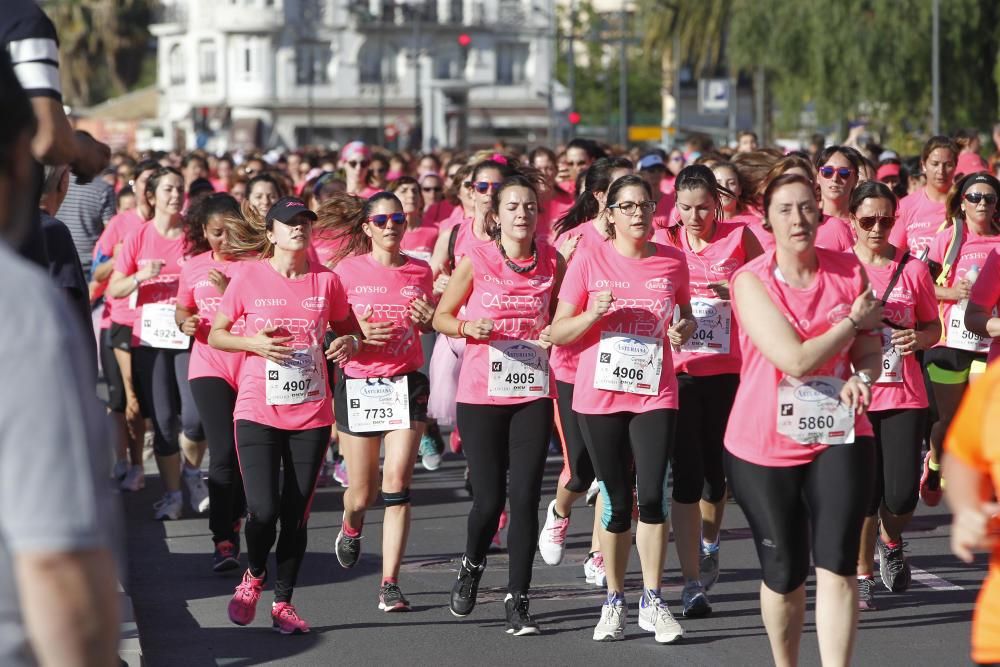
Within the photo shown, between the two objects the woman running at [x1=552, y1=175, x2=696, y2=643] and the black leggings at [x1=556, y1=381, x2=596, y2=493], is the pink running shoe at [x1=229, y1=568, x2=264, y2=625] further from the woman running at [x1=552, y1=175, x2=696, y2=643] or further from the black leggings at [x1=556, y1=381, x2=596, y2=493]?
Answer: the black leggings at [x1=556, y1=381, x2=596, y2=493]

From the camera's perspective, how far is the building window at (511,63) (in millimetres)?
95875

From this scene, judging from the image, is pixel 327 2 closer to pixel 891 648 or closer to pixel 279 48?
pixel 279 48

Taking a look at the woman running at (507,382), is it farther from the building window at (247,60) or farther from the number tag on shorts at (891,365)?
the building window at (247,60)

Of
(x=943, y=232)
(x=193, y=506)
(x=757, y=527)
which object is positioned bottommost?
(x=193, y=506)

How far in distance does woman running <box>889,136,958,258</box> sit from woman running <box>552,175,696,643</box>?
3.73 metres

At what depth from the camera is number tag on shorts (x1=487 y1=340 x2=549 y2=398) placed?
7.64 metres

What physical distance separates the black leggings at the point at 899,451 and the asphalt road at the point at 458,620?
20.4 inches

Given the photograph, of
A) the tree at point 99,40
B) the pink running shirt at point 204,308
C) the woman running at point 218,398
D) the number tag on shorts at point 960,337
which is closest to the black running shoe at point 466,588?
the woman running at point 218,398

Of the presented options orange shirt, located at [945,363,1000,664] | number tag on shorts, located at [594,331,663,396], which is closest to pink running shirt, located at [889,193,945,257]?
number tag on shorts, located at [594,331,663,396]

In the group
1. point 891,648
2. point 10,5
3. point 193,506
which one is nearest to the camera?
point 10,5

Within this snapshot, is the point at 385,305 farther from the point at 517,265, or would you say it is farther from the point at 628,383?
the point at 628,383

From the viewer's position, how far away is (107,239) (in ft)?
39.4

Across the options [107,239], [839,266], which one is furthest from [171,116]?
[839,266]

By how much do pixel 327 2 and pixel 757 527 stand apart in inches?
3621
